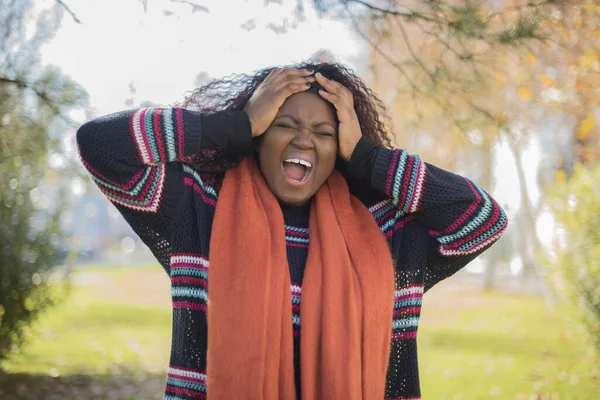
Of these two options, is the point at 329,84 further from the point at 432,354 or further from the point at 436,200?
the point at 432,354

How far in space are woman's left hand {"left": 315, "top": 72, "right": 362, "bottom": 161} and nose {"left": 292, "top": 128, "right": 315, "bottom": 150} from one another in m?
0.11

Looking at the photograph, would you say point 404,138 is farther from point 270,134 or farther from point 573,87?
point 270,134

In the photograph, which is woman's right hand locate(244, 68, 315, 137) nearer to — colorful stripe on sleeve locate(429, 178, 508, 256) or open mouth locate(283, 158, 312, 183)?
open mouth locate(283, 158, 312, 183)

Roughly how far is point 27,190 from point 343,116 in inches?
157

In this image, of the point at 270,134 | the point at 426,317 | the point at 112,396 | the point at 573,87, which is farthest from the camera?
the point at 426,317

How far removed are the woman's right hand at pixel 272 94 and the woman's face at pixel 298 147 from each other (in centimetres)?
Result: 4

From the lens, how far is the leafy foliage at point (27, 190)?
13.8 feet

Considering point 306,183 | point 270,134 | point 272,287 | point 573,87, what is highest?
point 573,87

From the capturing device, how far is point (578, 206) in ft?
18.4

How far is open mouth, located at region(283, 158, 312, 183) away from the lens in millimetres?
2193

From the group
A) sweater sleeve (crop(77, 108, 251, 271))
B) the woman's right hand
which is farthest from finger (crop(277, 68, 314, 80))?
sweater sleeve (crop(77, 108, 251, 271))

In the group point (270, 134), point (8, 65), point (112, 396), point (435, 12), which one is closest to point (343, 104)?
point (270, 134)

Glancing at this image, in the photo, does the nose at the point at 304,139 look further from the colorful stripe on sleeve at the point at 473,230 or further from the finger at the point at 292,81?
the colorful stripe on sleeve at the point at 473,230

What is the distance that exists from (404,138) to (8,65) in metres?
4.68
